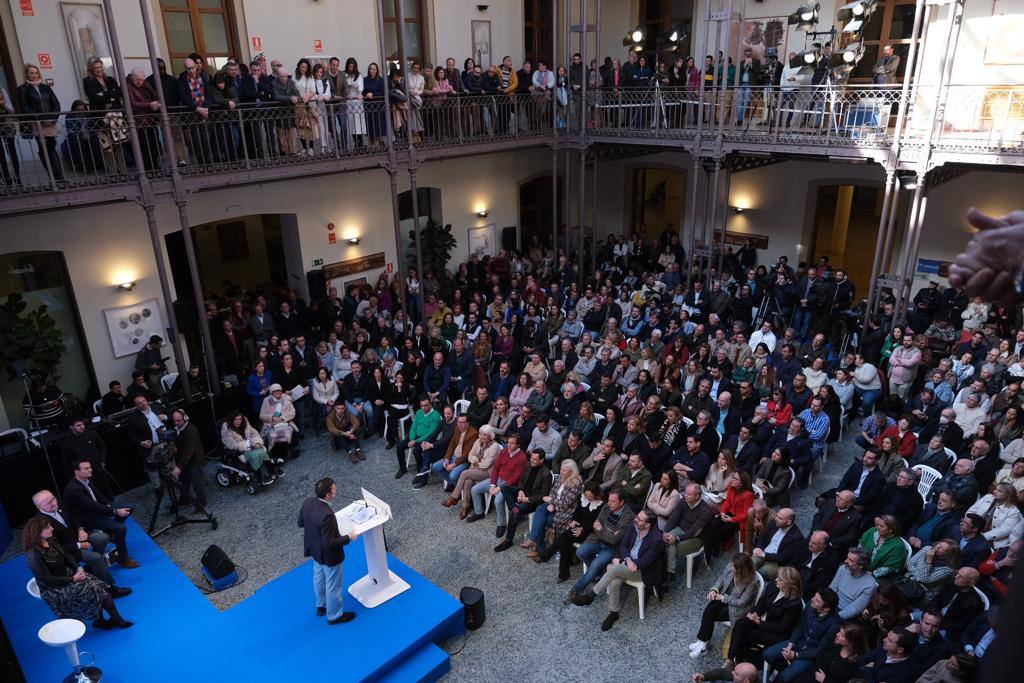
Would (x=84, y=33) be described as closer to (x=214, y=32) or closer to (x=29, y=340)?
(x=214, y=32)

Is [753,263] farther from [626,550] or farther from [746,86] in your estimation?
[626,550]

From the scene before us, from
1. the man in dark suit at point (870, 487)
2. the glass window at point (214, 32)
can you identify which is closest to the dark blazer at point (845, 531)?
the man in dark suit at point (870, 487)

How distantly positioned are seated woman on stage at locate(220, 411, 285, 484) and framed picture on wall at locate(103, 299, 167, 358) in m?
3.53

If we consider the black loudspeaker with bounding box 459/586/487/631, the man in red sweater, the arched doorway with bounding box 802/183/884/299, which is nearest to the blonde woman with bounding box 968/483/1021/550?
the man in red sweater

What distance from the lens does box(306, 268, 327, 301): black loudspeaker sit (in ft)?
45.9

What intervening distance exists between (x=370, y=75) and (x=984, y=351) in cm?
1013

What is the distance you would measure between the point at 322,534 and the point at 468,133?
32.9 feet

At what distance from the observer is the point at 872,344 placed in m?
11.4

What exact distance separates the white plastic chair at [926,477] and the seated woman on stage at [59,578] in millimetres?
8131

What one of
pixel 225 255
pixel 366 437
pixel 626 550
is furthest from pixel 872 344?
pixel 225 255

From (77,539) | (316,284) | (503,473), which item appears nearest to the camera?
(77,539)

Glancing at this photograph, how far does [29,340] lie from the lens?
1004 cm

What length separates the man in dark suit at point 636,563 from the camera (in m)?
6.91

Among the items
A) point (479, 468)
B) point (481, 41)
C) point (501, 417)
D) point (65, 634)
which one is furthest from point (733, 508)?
point (481, 41)
